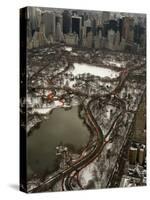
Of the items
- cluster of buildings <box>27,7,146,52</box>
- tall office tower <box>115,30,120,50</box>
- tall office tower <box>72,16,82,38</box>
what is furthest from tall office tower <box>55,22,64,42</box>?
tall office tower <box>115,30,120,50</box>

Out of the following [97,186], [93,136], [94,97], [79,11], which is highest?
[79,11]

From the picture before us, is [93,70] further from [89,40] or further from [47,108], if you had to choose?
[47,108]


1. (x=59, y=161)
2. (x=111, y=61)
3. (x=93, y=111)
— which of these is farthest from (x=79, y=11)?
(x=59, y=161)

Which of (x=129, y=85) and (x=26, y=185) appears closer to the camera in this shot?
(x=26, y=185)

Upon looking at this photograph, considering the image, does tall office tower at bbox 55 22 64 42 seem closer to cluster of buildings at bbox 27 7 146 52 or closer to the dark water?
cluster of buildings at bbox 27 7 146 52

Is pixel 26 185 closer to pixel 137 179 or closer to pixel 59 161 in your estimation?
pixel 59 161

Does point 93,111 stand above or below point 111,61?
below
